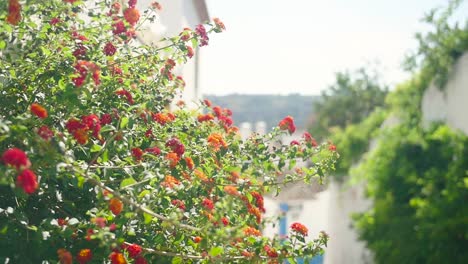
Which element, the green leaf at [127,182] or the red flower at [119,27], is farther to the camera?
the red flower at [119,27]

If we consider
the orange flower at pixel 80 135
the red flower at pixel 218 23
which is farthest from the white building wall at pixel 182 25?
the orange flower at pixel 80 135

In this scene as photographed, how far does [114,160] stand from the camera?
3080 mm

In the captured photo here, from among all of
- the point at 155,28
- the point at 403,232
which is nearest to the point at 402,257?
the point at 403,232

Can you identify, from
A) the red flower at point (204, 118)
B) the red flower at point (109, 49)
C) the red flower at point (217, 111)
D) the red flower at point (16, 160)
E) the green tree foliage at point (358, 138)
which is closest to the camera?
the red flower at point (16, 160)

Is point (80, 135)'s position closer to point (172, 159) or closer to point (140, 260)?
point (172, 159)

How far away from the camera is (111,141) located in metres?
2.80

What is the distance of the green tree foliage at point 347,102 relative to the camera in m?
Answer: 21.6

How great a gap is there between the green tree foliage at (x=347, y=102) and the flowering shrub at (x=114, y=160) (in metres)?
17.8

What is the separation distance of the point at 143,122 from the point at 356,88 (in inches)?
746

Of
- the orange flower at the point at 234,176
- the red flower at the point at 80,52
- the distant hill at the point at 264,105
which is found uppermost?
the distant hill at the point at 264,105

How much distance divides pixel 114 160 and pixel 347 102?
19375 mm

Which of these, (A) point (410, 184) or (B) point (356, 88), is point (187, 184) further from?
(B) point (356, 88)

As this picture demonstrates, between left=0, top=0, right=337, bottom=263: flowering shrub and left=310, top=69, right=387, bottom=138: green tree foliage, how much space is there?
1780cm

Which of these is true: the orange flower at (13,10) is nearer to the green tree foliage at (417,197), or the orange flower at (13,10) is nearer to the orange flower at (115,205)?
the orange flower at (115,205)
